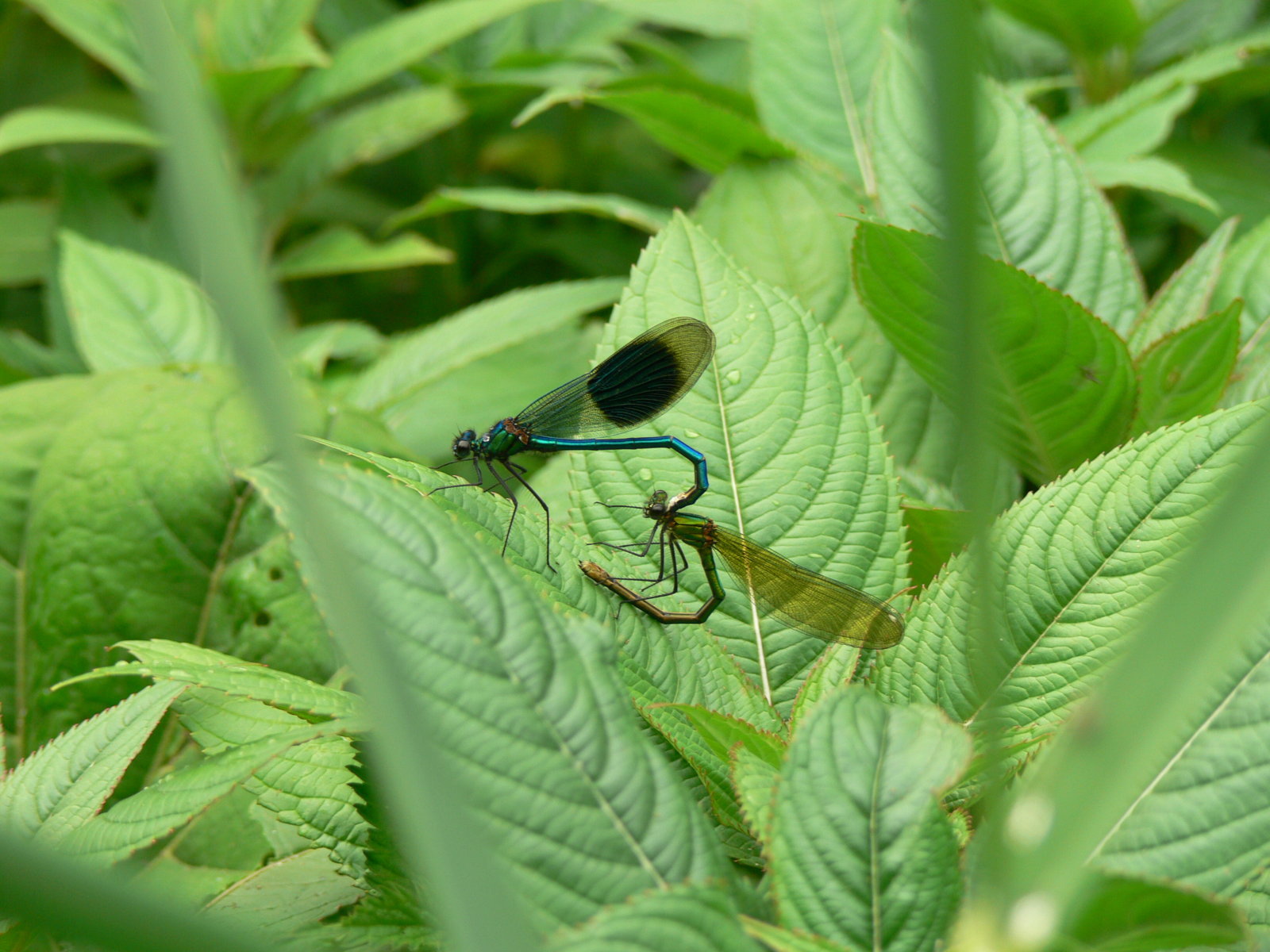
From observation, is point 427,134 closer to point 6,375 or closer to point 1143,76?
point 6,375

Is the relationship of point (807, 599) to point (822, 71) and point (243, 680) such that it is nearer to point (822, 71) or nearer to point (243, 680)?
point (243, 680)

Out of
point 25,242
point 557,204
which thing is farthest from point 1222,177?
point 25,242

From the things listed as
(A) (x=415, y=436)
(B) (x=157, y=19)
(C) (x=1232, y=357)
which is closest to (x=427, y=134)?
(A) (x=415, y=436)

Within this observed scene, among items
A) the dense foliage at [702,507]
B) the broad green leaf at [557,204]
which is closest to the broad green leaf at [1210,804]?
the dense foliage at [702,507]

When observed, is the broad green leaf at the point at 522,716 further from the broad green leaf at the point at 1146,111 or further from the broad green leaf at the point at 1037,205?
the broad green leaf at the point at 1146,111

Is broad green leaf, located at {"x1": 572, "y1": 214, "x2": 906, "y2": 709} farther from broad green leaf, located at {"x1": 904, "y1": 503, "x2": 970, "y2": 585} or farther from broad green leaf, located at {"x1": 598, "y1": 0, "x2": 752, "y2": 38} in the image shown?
broad green leaf, located at {"x1": 598, "y1": 0, "x2": 752, "y2": 38}

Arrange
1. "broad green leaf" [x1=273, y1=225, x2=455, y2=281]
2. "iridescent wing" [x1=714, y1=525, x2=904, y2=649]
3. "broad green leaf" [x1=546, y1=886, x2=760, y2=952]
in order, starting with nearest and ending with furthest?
"broad green leaf" [x1=546, y1=886, x2=760, y2=952]
"iridescent wing" [x1=714, y1=525, x2=904, y2=649]
"broad green leaf" [x1=273, y1=225, x2=455, y2=281]

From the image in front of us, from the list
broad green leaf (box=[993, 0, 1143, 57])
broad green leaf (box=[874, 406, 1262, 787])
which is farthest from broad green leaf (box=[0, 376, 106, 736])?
broad green leaf (box=[993, 0, 1143, 57])
